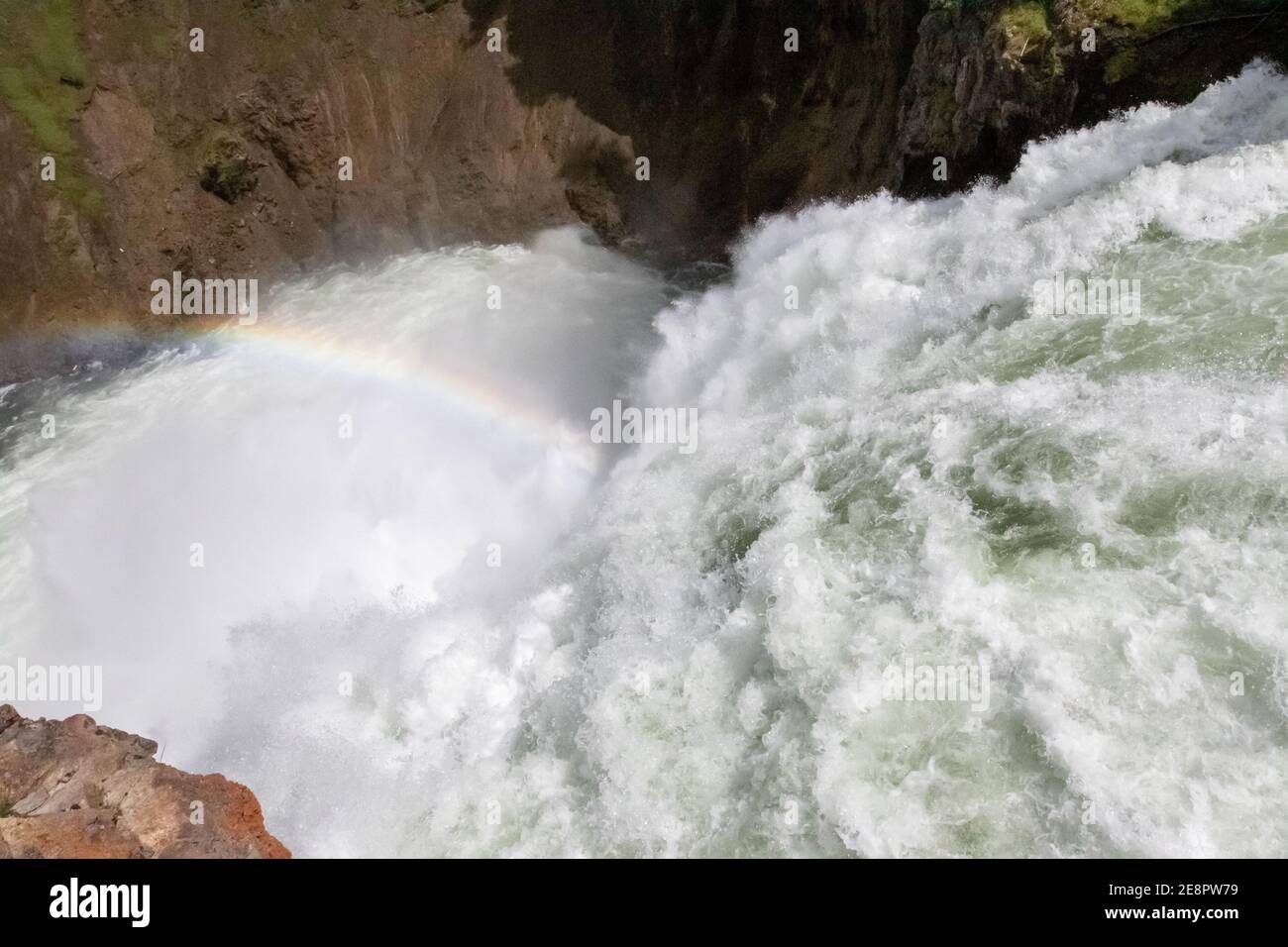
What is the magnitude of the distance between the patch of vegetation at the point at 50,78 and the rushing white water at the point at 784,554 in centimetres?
656

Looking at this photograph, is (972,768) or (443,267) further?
(443,267)

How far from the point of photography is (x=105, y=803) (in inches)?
218

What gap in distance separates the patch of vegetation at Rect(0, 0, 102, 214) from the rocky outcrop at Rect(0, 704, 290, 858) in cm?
1663

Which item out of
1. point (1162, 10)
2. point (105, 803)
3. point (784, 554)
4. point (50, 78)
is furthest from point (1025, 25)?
point (50, 78)

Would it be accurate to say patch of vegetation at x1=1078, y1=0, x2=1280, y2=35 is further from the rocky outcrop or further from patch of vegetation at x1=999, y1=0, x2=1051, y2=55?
the rocky outcrop

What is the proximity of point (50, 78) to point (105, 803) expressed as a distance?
1909 cm

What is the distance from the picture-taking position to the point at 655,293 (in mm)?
17453

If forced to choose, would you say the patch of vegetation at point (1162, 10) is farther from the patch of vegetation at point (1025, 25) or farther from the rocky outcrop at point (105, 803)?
the rocky outcrop at point (105, 803)

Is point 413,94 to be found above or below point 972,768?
above

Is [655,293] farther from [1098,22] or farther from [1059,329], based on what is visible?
[1059,329]

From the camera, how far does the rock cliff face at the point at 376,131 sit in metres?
17.6

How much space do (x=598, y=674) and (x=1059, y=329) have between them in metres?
5.25
